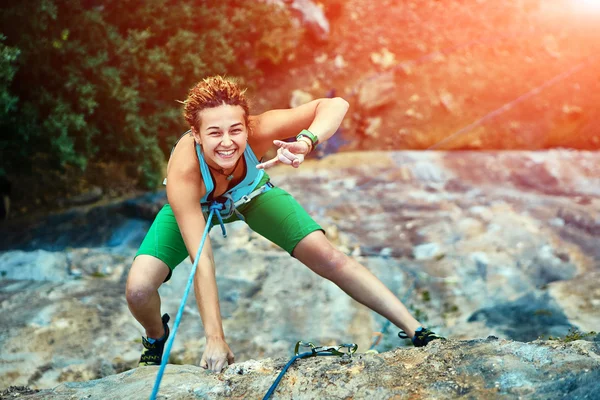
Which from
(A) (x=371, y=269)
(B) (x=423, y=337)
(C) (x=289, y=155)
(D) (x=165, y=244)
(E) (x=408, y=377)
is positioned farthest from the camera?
(A) (x=371, y=269)

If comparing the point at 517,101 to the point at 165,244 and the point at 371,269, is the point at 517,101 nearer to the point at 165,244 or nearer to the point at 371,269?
the point at 371,269

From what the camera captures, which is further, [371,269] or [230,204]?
[371,269]

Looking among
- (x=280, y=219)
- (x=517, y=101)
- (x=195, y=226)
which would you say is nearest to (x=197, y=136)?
(x=195, y=226)

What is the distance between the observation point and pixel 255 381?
2.20m

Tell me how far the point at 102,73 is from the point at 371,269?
11.1 ft

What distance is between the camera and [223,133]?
257cm

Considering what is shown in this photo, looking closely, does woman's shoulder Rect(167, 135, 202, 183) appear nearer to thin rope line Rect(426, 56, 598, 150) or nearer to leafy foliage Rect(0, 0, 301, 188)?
leafy foliage Rect(0, 0, 301, 188)

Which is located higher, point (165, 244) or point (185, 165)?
point (185, 165)

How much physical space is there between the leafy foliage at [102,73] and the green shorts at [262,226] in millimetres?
3025

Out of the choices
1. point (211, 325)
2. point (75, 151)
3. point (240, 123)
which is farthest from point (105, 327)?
point (75, 151)

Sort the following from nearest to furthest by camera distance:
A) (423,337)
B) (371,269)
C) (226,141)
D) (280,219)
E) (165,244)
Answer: (226,141) < (423,337) < (165,244) < (280,219) < (371,269)

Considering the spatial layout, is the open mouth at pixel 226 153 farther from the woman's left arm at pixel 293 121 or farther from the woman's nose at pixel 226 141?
the woman's left arm at pixel 293 121

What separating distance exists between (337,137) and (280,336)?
508cm

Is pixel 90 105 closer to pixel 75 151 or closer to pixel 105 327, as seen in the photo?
pixel 75 151
